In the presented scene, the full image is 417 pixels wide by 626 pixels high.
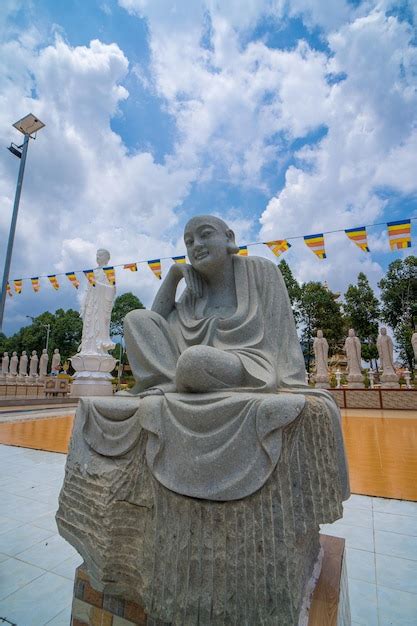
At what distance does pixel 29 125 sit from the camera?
8.31 meters

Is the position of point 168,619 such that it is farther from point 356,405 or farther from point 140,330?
point 356,405

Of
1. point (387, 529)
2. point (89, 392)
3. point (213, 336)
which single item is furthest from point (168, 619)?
point (89, 392)

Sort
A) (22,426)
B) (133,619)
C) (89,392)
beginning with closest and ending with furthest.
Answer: (133,619), (22,426), (89,392)

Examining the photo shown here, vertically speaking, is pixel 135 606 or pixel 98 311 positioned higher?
pixel 98 311

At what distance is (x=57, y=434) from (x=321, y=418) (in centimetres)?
636

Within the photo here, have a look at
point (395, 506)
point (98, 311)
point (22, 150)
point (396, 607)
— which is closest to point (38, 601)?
point (396, 607)

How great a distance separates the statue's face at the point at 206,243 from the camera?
2.13 metres

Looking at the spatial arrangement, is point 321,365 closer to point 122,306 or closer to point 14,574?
point 14,574

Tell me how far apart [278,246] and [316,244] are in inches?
33.7

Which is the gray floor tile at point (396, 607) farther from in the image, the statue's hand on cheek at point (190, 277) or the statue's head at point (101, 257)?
the statue's head at point (101, 257)

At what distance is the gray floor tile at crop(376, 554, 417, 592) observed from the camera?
1.87 meters

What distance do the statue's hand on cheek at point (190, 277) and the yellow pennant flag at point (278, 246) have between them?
5.62m

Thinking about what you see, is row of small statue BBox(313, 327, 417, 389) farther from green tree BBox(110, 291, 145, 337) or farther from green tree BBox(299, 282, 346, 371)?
green tree BBox(110, 291, 145, 337)

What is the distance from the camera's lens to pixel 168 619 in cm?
124
